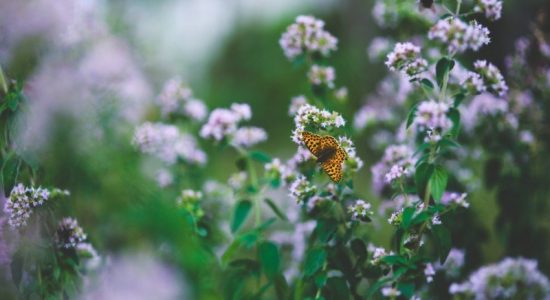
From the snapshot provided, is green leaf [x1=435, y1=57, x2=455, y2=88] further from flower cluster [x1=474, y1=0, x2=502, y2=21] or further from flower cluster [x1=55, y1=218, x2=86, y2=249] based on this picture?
flower cluster [x1=55, y1=218, x2=86, y2=249]

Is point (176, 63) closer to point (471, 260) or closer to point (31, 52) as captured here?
point (31, 52)

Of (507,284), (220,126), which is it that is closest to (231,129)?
(220,126)

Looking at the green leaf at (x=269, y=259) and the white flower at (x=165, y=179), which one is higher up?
the white flower at (x=165, y=179)

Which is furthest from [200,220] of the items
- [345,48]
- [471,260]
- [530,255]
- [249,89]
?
[249,89]

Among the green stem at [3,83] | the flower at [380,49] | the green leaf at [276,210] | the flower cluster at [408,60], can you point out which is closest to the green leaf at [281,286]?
the green leaf at [276,210]

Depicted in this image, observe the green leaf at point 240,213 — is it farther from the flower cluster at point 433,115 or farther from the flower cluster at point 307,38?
the flower cluster at point 433,115

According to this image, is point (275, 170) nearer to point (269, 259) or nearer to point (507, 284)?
point (269, 259)

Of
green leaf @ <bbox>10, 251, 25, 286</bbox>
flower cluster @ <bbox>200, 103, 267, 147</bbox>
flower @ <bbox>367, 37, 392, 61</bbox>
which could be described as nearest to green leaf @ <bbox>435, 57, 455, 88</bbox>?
flower cluster @ <bbox>200, 103, 267, 147</bbox>
